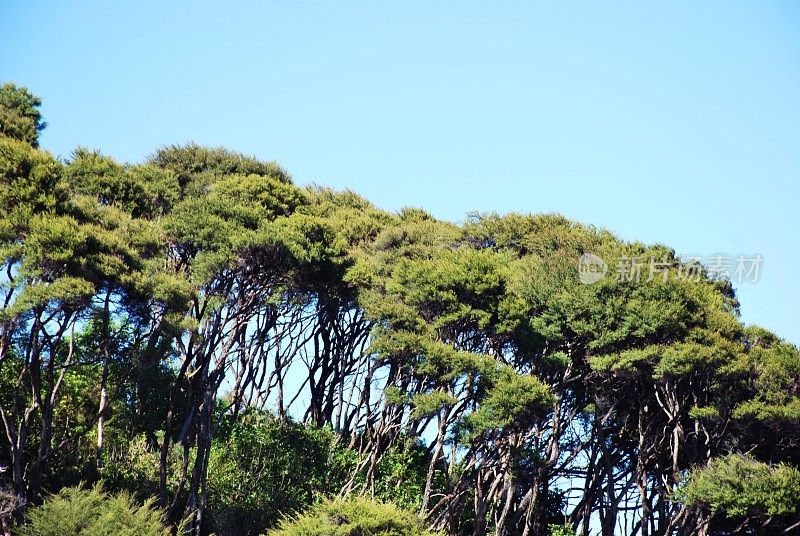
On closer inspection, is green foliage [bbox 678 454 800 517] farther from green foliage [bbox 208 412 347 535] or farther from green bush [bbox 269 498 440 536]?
green foliage [bbox 208 412 347 535]

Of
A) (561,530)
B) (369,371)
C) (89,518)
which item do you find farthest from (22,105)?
(561,530)

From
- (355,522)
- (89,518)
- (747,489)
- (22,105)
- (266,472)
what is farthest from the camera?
Result: (22,105)

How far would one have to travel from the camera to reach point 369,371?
30.7m

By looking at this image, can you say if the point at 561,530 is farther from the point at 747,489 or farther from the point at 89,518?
the point at 89,518

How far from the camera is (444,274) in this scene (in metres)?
27.8

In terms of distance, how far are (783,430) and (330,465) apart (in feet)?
43.7

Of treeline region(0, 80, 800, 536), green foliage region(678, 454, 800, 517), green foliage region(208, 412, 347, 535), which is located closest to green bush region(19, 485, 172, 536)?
treeline region(0, 80, 800, 536)

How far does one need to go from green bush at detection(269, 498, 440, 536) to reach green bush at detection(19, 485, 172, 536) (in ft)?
9.94

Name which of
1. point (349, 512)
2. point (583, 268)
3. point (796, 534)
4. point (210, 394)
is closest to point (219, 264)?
point (210, 394)

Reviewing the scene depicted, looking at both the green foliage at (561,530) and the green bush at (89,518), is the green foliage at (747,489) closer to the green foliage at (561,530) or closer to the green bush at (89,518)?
the green foliage at (561,530)

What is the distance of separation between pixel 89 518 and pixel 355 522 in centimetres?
547

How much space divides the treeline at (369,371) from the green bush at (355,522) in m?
3.54

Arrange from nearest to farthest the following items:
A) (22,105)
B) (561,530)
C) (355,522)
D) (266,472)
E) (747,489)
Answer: (355,522) → (747,489) → (266,472) → (561,530) → (22,105)

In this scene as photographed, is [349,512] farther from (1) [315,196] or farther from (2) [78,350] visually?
(1) [315,196]
